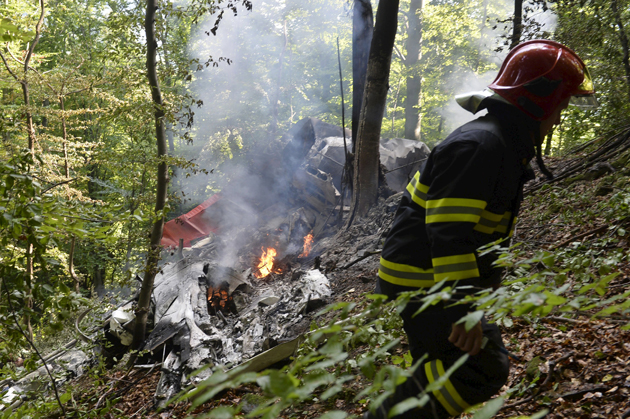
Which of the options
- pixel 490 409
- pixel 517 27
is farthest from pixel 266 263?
pixel 490 409

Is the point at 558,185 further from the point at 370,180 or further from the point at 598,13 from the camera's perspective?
the point at 370,180

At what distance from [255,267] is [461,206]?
10635mm

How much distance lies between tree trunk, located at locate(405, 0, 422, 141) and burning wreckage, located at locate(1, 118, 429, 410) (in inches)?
365

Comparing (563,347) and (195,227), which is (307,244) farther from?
(563,347)

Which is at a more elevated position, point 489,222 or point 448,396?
point 489,222

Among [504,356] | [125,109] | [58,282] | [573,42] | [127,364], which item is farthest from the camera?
[573,42]

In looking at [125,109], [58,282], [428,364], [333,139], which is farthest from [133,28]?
[333,139]

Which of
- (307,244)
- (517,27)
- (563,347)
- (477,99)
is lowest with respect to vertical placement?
→ (307,244)

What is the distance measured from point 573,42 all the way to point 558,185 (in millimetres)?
2513

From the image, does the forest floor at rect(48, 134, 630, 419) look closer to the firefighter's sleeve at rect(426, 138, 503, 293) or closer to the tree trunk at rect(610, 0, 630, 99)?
the firefighter's sleeve at rect(426, 138, 503, 293)

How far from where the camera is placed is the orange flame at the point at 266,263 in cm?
1136

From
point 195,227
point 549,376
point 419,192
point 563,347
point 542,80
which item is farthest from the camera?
point 195,227

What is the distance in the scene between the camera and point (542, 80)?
6.68ft

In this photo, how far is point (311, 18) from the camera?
32156 millimetres
